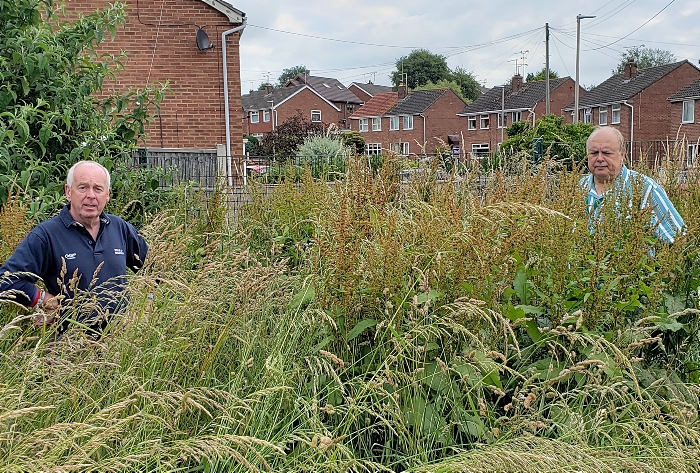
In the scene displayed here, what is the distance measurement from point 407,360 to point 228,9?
13576 millimetres

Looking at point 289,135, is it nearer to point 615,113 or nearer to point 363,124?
point 615,113

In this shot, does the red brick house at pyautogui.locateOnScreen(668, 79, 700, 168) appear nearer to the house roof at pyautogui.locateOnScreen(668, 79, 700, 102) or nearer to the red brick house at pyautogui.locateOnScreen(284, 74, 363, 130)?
the house roof at pyautogui.locateOnScreen(668, 79, 700, 102)

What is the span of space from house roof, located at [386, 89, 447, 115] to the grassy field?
209 feet

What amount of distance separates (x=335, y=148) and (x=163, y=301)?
19.4m

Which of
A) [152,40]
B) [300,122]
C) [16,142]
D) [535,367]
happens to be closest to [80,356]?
[535,367]

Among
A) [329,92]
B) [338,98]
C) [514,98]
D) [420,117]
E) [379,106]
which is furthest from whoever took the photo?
[329,92]

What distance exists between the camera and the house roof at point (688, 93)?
43312 millimetres

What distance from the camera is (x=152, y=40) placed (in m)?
14.8

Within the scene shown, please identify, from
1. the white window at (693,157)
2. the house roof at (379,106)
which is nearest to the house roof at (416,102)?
the house roof at (379,106)

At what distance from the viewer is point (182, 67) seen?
1497 centimetres

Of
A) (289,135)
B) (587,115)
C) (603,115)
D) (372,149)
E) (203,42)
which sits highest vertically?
(587,115)

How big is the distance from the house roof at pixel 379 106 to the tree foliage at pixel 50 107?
67.8m

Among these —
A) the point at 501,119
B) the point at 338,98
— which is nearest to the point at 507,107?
the point at 501,119

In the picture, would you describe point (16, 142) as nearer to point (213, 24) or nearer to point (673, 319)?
point (673, 319)
